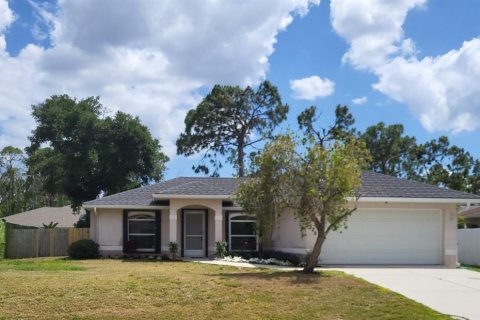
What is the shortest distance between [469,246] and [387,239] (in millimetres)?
5518

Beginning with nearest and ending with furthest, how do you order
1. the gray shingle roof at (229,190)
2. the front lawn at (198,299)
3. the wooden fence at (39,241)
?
the front lawn at (198,299), the gray shingle roof at (229,190), the wooden fence at (39,241)

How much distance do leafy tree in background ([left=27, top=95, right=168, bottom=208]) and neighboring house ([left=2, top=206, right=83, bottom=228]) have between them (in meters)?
4.73

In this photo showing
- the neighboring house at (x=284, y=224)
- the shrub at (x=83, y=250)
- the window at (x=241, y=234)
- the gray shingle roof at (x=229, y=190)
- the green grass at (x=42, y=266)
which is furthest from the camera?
the window at (x=241, y=234)

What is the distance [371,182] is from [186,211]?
906 centimetres

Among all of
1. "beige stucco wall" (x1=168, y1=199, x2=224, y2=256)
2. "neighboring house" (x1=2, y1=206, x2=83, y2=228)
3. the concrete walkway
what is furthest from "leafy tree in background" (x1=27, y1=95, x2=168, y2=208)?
the concrete walkway

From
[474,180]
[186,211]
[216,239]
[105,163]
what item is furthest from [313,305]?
[474,180]

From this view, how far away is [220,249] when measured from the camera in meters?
26.2

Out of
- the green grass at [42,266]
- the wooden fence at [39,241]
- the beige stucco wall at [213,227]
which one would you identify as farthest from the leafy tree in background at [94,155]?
the green grass at [42,266]

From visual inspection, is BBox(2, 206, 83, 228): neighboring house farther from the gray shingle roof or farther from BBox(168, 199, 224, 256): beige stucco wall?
BBox(168, 199, 224, 256): beige stucco wall

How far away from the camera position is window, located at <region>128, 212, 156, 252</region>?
93.7 feet

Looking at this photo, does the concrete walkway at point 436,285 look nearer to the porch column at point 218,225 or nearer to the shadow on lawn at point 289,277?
the shadow on lawn at point 289,277

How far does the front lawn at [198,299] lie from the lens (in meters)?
11.8

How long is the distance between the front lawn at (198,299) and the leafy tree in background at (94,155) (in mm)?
26468

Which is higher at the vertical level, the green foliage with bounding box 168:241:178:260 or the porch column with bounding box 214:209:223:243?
the porch column with bounding box 214:209:223:243
